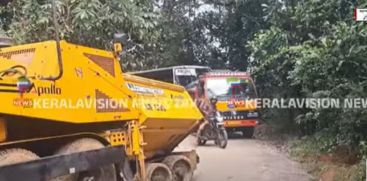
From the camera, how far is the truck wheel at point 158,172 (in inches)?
361

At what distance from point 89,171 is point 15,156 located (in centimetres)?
121

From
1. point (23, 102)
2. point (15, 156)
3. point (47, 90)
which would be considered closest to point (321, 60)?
point (47, 90)

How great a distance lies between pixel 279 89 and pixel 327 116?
23.9ft

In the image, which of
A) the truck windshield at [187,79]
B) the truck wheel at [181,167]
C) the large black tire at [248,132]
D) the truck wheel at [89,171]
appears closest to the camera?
the truck wheel at [89,171]

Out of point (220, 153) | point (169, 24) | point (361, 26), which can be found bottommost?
point (220, 153)

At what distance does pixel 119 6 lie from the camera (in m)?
10.9

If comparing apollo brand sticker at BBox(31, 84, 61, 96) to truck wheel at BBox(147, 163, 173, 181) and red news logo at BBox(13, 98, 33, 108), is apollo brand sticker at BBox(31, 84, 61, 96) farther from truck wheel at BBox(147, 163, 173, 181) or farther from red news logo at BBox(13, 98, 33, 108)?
truck wheel at BBox(147, 163, 173, 181)

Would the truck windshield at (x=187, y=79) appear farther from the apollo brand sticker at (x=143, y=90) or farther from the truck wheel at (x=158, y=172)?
the truck wheel at (x=158, y=172)

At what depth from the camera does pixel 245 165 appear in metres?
12.5

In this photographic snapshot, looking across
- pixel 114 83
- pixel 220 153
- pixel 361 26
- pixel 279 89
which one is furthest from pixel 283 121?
pixel 114 83

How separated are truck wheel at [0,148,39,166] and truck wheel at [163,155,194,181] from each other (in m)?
3.92

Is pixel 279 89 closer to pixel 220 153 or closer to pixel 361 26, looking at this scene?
pixel 220 153

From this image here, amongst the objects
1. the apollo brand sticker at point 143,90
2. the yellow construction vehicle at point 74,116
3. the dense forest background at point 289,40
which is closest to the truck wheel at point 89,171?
the yellow construction vehicle at point 74,116

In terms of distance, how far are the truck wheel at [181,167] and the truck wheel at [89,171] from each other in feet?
8.14
